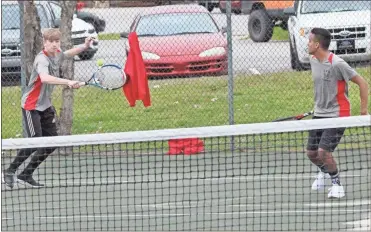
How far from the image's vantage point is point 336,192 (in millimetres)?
11102

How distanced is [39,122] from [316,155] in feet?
8.95

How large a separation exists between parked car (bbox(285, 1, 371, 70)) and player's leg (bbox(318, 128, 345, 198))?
168 inches

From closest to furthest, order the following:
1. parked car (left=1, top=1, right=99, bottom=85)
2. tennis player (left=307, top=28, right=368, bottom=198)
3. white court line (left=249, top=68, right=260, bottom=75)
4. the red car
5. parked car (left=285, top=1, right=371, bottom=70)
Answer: tennis player (left=307, top=28, right=368, bottom=198) → parked car (left=1, top=1, right=99, bottom=85) → parked car (left=285, top=1, right=371, bottom=70) → the red car → white court line (left=249, top=68, right=260, bottom=75)

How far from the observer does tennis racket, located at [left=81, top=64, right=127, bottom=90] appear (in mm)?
11680

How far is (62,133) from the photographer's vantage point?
14.5 meters

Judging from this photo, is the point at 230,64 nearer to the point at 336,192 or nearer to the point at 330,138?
the point at 330,138

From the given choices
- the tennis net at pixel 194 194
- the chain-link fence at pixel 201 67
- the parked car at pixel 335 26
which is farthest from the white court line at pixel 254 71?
the tennis net at pixel 194 194

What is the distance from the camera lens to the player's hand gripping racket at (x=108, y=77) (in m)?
11.7

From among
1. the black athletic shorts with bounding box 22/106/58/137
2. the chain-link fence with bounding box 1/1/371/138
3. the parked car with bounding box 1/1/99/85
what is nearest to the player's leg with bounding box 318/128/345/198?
the black athletic shorts with bounding box 22/106/58/137

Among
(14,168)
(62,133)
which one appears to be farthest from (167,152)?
(14,168)

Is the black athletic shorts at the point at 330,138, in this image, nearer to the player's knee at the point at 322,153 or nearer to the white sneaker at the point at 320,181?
the player's knee at the point at 322,153

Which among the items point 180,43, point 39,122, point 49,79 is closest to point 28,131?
point 39,122

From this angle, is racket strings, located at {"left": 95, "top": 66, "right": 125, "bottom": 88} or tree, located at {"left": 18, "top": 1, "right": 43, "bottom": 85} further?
tree, located at {"left": 18, "top": 1, "right": 43, "bottom": 85}

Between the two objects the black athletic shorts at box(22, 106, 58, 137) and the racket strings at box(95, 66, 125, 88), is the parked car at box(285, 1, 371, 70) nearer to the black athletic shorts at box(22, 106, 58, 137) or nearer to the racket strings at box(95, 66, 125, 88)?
the racket strings at box(95, 66, 125, 88)
